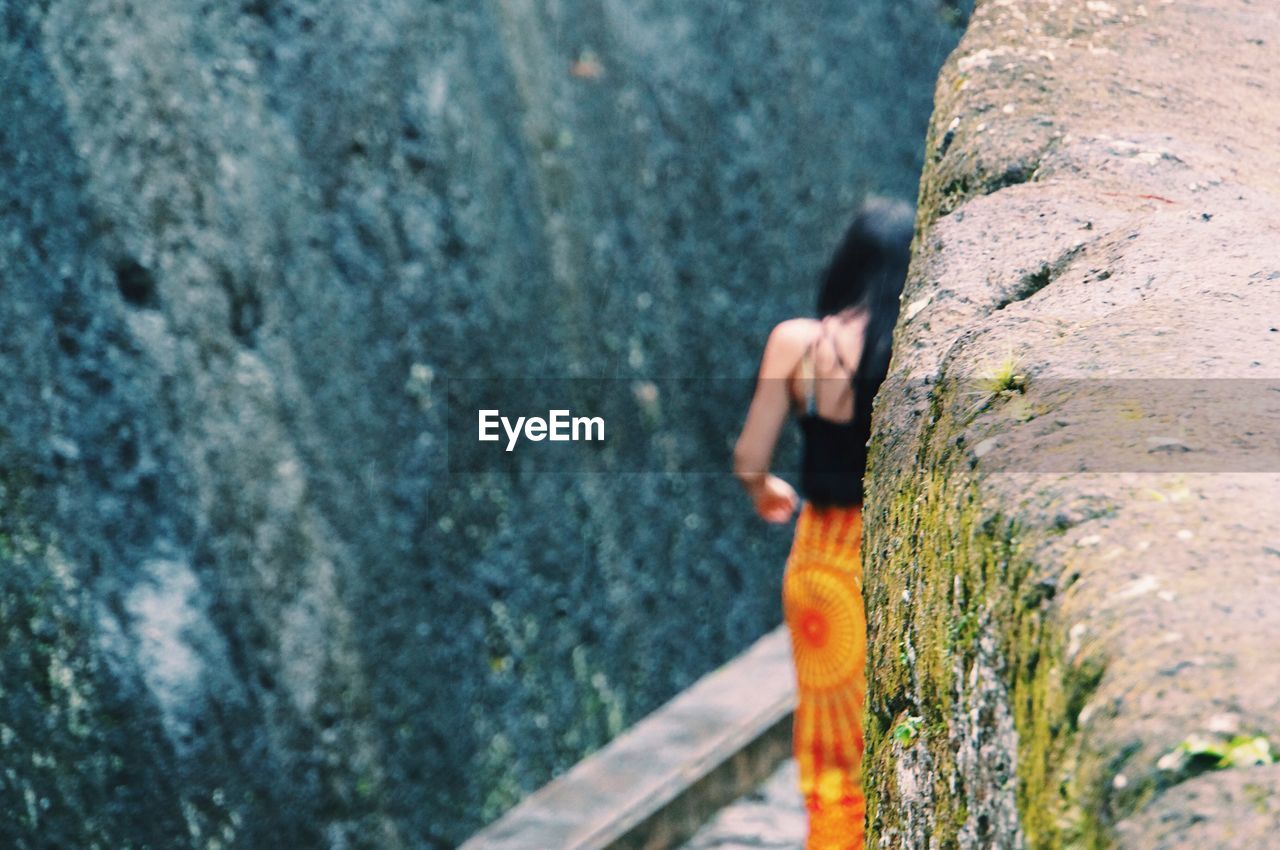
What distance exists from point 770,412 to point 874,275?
375mm

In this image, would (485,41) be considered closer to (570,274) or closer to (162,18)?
(570,274)

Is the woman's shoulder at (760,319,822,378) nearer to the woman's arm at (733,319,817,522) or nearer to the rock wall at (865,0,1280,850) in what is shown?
the woman's arm at (733,319,817,522)

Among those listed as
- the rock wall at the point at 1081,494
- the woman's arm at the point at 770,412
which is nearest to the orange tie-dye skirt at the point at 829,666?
the woman's arm at the point at 770,412

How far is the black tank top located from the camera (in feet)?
9.36

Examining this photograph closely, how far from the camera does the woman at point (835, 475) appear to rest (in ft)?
9.41

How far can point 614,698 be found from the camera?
173 inches

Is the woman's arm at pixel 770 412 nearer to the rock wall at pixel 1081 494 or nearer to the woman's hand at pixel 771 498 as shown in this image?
the woman's hand at pixel 771 498

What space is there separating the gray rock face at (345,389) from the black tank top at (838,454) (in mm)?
1257

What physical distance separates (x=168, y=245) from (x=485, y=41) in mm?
1380

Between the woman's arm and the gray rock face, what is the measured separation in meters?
1.03

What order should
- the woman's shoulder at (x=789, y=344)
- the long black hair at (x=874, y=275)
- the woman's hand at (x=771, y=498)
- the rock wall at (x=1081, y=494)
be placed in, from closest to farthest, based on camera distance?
the rock wall at (x=1081, y=494), the long black hair at (x=874, y=275), the woman's shoulder at (x=789, y=344), the woman's hand at (x=771, y=498)

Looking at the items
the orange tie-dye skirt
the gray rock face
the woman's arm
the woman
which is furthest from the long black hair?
the gray rock face

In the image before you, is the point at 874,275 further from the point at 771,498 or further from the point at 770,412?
the point at 771,498

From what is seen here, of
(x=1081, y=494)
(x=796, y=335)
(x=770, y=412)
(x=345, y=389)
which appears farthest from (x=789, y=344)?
(x=1081, y=494)
